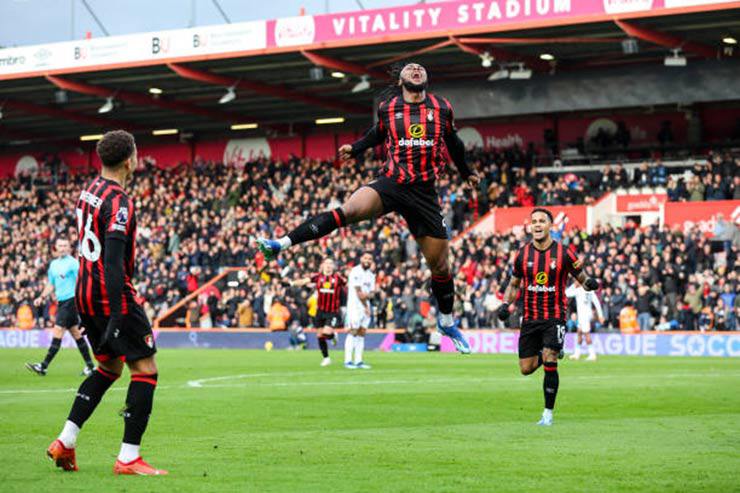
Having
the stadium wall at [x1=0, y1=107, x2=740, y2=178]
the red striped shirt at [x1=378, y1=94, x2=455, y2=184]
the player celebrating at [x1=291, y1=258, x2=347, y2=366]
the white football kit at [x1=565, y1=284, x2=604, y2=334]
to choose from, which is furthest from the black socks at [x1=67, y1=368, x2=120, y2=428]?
the stadium wall at [x1=0, y1=107, x2=740, y2=178]

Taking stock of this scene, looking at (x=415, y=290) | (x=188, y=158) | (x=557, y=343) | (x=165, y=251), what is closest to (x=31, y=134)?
(x=188, y=158)

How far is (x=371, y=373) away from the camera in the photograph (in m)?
24.5

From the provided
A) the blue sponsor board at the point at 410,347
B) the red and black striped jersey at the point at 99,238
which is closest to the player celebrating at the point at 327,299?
the blue sponsor board at the point at 410,347

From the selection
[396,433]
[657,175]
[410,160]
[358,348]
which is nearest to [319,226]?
[410,160]

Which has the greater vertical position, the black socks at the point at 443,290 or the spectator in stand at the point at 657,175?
the spectator in stand at the point at 657,175

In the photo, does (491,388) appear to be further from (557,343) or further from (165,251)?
(165,251)

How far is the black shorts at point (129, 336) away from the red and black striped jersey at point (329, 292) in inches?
723

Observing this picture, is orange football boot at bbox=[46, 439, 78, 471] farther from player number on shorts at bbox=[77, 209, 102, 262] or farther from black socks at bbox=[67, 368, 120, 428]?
player number on shorts at bbox=[77, 209, 102, 262]

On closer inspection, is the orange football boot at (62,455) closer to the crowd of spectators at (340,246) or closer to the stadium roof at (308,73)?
the crowd of spectators at (340,246)

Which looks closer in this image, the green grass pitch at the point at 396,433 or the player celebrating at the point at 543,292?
the green grass pitch at the point at 396,433

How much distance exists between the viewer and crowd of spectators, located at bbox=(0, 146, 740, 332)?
1404 inches

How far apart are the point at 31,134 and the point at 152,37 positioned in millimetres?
19986

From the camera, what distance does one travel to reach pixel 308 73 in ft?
155

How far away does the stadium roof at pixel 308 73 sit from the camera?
3972 centimetres
